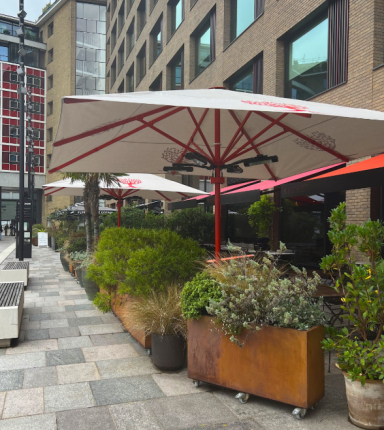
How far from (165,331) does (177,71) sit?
2209 cm

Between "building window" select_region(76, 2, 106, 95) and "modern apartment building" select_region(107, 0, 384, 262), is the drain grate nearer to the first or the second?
"modern apartment building" select_region(107, 0, 384, 262)

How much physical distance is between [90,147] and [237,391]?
12.0 feet

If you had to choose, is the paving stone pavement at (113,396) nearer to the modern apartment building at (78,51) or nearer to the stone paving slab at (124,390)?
the stone paving slab at (124,390)

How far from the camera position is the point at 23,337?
5734mm

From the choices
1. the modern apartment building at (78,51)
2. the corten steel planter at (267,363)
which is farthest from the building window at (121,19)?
the corten steel planter at (267,363)

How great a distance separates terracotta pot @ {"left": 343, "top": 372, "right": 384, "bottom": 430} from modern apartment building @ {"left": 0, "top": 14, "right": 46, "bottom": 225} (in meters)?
52.6

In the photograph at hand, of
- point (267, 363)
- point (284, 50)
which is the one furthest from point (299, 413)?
point (284, 50)

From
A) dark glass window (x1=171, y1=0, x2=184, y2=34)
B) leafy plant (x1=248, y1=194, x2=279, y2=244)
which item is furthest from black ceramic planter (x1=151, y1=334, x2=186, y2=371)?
dark glass window (x1=171, y1=0, x2=184, y2=34)

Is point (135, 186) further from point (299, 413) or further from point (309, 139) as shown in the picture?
point (299, 413)

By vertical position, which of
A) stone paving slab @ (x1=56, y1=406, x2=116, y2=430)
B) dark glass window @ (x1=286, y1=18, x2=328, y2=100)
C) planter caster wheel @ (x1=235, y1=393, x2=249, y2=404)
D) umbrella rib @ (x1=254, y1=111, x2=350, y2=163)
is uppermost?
dark glass window @ (x1=286, y1=18, x2=328, y2=100)

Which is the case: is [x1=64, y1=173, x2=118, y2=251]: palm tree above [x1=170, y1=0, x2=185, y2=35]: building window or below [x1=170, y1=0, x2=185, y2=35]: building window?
below

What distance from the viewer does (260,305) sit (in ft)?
12.0

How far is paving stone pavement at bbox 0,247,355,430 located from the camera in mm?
3316

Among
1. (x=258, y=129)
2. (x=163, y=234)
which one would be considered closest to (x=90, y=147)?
(x=163, y=234)
